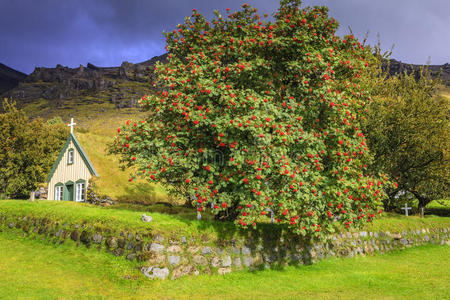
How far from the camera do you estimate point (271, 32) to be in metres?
13.3

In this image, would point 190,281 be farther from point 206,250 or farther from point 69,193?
point 69,193

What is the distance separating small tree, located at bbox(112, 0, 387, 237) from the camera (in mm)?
11453

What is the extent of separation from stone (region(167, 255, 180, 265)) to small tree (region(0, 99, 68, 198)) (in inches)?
1220

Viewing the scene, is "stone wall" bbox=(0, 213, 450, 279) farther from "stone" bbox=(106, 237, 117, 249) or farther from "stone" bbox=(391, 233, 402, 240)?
"stone" bbox=(391, 233, 402, 240)

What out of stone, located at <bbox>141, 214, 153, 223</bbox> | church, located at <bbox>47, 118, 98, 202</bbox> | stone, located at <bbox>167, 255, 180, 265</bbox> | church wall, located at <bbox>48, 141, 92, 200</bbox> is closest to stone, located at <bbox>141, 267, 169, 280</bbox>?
stone, located at <bbox>167, 255, 180, 265</bbox>

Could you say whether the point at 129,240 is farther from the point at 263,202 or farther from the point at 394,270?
the point at 394,270

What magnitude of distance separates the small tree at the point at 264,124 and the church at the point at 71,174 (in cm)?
1805

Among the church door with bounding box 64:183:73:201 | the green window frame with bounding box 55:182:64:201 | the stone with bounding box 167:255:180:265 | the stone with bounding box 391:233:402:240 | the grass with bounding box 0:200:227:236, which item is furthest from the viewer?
the green window frame with bounding box 55:182:64:201

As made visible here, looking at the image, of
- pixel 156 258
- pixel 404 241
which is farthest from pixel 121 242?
pixel 404 241

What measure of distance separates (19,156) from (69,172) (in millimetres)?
9126

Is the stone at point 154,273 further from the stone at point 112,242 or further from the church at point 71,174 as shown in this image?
the church at point 71,174

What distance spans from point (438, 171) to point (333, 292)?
59.6 ft

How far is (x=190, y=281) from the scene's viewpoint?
11.2 metres

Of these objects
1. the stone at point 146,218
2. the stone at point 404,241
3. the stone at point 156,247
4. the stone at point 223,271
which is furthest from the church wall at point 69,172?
the stone at point 404,241
